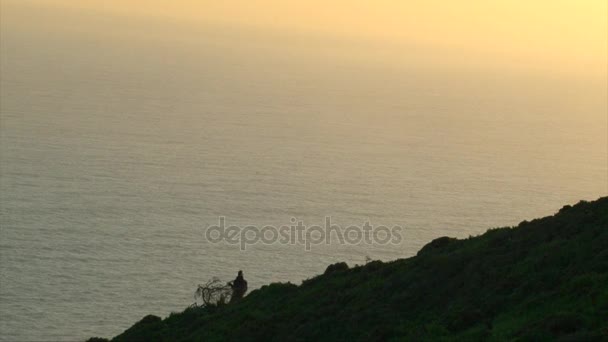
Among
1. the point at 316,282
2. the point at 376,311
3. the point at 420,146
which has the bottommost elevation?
the point at 376,311

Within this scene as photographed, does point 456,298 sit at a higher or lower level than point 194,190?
lower

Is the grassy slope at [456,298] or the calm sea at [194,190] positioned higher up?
the calm sea at [194,190]

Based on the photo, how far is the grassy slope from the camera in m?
21.5

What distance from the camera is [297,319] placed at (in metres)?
27.6

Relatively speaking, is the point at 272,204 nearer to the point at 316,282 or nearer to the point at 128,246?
the point at 128,246

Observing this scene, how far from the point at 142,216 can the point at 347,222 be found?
21.5 metres

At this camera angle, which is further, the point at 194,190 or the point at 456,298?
the point at 194,190

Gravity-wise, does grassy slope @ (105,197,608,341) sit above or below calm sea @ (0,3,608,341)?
below

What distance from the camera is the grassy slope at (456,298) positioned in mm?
21516

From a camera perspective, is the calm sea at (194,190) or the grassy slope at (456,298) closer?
the grassy slope at (456,298)

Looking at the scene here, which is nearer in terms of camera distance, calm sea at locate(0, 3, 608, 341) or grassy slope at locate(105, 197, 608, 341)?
grassy slope at locate(105, 197, 608, 341)

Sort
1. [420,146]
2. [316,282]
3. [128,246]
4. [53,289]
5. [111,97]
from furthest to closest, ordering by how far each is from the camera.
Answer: [111,97]
[420,146]
[128,246]
[53,289]
[316,282]

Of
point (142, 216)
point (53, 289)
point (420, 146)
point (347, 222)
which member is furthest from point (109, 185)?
point (420, 146)

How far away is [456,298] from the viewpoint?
25.3 metres
